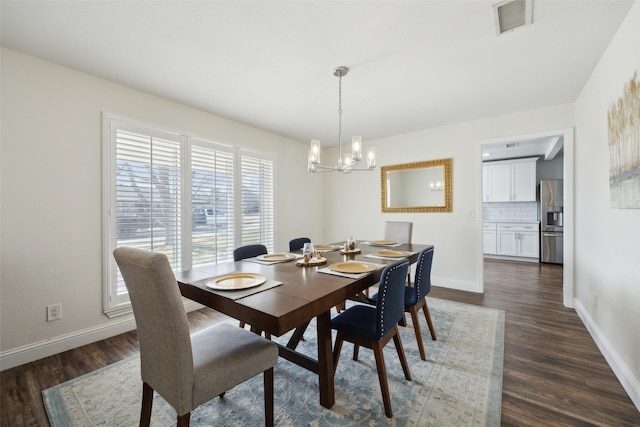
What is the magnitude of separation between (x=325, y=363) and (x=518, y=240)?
6.29 meters

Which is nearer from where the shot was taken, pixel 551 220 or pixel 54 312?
pixel 54 312

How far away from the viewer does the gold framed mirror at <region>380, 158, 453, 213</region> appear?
13.2ft

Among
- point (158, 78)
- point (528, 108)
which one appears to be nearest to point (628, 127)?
point (528, 108)

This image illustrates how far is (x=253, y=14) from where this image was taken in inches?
67.4

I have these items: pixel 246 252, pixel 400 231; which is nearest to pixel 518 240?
pixel 400 231

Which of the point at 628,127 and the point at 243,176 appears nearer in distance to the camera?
the point at 628,127

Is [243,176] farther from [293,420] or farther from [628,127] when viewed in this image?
[628,127]

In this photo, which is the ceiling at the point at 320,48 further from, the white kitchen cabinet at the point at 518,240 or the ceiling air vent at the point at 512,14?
the white kitchen cabinet at the point at 518,240

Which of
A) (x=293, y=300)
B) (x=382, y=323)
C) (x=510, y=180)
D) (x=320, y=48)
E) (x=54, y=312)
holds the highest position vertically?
(x=320, y=48)

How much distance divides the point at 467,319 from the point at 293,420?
7.17ft

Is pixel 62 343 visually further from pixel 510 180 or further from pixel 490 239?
pixel 510 180

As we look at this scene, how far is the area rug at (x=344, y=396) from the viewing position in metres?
1.54

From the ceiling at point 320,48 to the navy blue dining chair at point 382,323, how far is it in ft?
5.32

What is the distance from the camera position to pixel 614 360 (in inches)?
77.0
